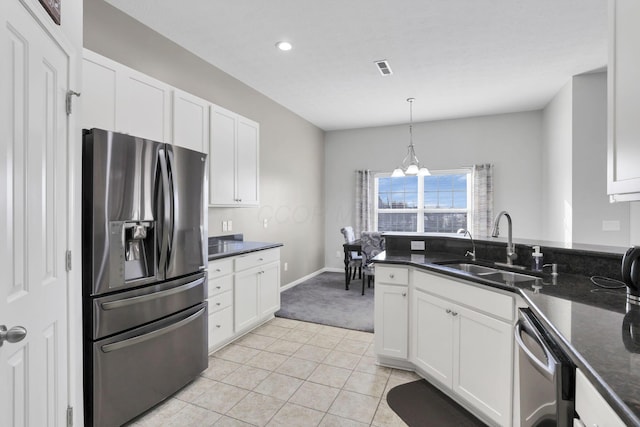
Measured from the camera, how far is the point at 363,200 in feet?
21.0

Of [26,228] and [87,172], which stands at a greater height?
[87,172]

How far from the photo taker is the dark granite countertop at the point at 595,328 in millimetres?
728

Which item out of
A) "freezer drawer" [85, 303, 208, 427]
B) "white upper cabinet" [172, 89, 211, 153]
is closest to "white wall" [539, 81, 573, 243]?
"white upper cabinet" [172, 89, 211, 153]

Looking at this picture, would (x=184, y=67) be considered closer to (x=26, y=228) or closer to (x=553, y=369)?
(x=26, y=228)

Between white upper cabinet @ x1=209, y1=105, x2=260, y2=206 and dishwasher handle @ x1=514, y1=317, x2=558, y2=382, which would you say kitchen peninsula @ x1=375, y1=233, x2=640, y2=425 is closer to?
dishwasher handle @ x1=514, y1=317, x2=558, y2=382

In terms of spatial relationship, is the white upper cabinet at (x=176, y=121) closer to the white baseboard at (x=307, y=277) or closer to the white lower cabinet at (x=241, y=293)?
the white lower cabinet at (x=241, y=293)

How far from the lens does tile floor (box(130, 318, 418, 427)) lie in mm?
1989

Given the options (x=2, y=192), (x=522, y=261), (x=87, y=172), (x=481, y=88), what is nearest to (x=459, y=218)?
(x=481, y=88)

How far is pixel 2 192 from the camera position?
3.45 feet

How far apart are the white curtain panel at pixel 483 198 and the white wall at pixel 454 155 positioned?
15cm

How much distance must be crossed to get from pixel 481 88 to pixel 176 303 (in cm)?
450

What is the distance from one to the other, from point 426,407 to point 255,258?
6.63ft

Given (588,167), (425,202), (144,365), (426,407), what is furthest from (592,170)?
(144,365)

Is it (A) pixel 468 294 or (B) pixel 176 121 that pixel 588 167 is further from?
(B) pixel 176 121
